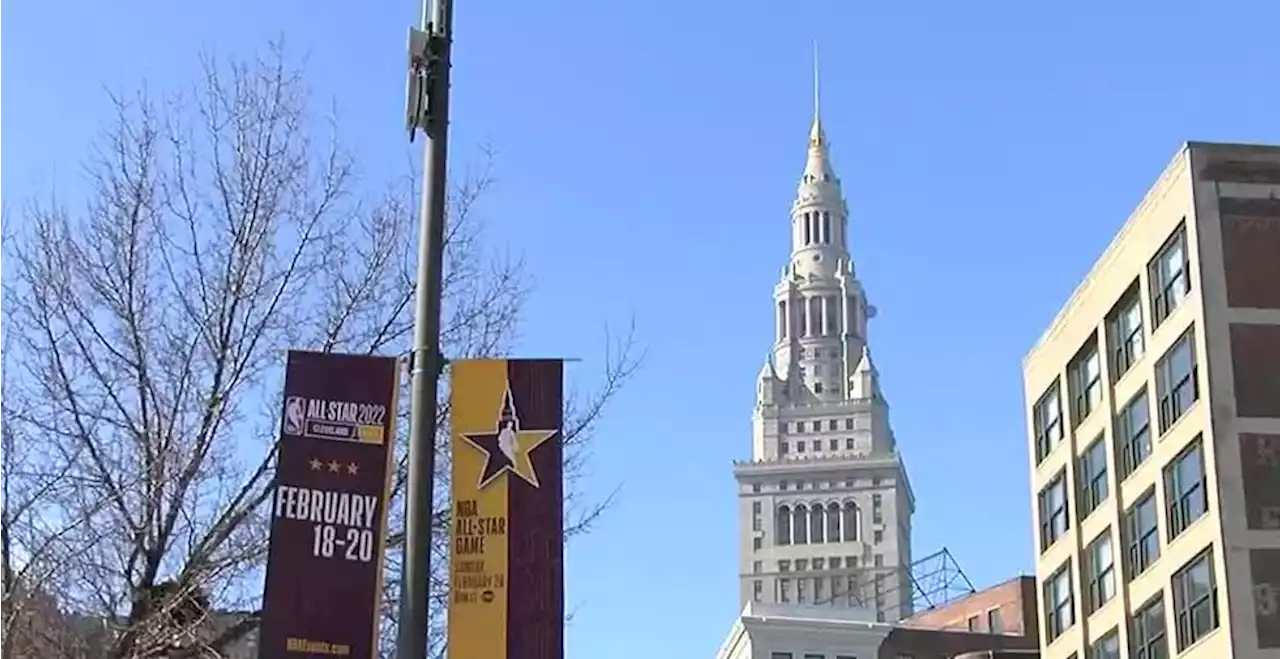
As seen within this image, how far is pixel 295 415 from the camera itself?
40.5ft

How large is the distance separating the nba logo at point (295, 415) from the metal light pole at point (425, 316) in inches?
48.3

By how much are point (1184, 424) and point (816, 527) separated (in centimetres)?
15308

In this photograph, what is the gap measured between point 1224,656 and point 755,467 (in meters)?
155

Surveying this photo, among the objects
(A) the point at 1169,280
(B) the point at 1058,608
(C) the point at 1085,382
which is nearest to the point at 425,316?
(A) the point at 1169,280

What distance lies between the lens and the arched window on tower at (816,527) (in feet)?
634

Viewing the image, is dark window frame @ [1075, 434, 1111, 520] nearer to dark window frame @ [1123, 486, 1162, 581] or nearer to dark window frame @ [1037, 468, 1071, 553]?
dark window frame @ [1037, 468, 1071, 553]

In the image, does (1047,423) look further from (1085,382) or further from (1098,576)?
(1098,576)

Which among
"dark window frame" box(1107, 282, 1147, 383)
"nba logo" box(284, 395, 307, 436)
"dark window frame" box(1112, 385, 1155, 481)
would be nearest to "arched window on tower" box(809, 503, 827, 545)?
"dark window frame" box(1107, 282, 1147, 383)

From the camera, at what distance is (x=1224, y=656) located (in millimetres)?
39125

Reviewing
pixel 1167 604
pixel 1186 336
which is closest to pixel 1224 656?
pixel 1167 604

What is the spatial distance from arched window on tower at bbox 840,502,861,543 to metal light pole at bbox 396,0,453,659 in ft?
599

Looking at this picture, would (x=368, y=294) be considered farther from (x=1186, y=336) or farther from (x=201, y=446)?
(x=1186, y=336)

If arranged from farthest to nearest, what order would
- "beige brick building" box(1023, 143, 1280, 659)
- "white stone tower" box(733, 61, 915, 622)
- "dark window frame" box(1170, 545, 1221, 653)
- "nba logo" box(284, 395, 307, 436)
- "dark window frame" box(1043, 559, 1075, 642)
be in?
"white stone tower" box(733, 61, 915, 622)
"dark window frame" box(1043, 559, 1075, 642)
"dark window frame" box(1170, 545, 1221, 653)
"beige brick building" box(1023, 143, 1280, 659)
"nba logo" box(284, 395, 307, 436)

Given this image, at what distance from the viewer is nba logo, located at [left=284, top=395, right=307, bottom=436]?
40.4ft
